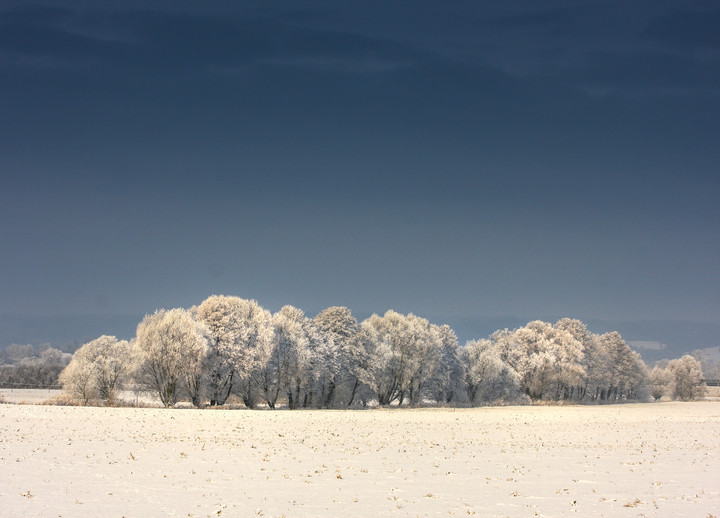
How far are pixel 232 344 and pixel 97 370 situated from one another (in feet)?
52.7

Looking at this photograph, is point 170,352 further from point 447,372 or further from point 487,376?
point 487,376

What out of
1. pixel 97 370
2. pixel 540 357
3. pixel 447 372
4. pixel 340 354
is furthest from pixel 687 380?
pixel 97 370

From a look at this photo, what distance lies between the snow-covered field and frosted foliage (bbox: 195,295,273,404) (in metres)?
31.4

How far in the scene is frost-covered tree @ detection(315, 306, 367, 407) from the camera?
84.4m

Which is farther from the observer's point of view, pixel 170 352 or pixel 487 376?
pixel 487 376

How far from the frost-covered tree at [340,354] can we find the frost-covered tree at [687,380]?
107654 mm

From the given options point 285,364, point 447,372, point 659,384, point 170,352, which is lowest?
point 659,384

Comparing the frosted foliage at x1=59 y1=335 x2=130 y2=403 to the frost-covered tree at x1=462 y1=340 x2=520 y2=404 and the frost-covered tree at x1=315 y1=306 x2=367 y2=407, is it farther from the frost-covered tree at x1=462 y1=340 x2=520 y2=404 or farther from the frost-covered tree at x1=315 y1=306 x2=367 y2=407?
the frost-covered tree at x1=462 y1=340 x2=520 y2=404

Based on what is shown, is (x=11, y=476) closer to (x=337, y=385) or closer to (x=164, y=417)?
(x=164, y=417)

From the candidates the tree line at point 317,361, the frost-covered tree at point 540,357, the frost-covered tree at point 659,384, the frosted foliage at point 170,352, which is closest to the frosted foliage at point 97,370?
the tree line at point 317,361

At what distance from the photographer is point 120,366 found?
7094 centimetres

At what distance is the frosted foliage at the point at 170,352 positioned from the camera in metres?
69.7

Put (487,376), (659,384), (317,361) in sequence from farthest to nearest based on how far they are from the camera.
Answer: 1. (659,384)
2. (487,376)
3. (317,361)

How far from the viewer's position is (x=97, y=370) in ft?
231
